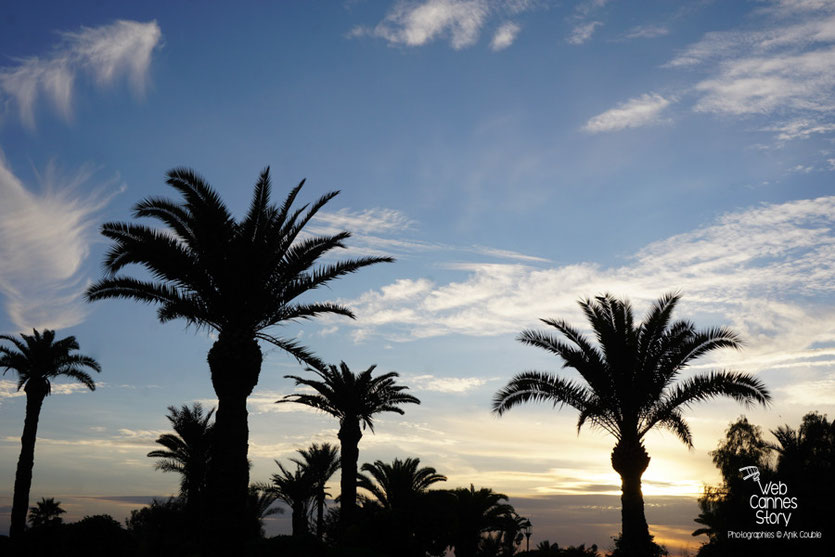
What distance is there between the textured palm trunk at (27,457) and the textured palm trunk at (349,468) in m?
14.9

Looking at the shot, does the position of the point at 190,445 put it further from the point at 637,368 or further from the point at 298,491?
the point at 637,368

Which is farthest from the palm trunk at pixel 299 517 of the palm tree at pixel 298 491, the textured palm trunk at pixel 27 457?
the textured palm trunk at pixel 27 457

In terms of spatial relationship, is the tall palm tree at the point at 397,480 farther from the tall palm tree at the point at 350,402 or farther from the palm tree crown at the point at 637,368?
the palm tree crown at the point at 637,368

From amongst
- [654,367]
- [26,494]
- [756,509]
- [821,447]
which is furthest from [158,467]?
[821,447]

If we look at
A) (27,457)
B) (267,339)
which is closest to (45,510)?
(27,457)

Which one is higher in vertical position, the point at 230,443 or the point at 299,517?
the point at 230,443

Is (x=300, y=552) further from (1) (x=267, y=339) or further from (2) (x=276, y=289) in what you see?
(2) (x=276, y=289)

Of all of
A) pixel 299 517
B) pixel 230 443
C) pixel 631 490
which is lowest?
pixel 299 517

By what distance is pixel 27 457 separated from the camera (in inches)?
1240

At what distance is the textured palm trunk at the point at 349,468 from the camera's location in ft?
97.6

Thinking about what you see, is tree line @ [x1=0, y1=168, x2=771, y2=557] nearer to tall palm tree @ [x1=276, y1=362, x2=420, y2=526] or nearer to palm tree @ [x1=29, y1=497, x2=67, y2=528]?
tall palm tree @ [x1=276, y1=362, x2=420, y2=526]

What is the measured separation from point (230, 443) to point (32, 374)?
2304 cm

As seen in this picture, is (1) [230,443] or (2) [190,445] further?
(2) [190,445]

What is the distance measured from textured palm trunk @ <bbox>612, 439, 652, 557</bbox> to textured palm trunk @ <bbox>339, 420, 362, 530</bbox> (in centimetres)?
1309
